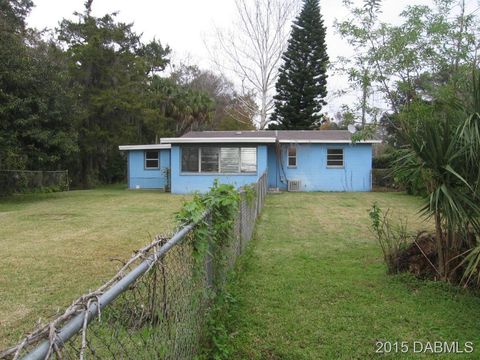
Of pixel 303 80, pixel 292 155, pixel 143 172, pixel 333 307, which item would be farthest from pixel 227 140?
pixel 303 80

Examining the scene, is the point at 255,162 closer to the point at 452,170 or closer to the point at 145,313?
the point at 452,170

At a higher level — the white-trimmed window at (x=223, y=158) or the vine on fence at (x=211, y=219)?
the white-trimmed window at (x=223, y=158)

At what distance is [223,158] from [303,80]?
59.2 ft

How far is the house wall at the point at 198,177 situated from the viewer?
19766mm

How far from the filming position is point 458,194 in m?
4.48

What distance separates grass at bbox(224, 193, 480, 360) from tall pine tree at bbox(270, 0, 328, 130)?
28.7 m

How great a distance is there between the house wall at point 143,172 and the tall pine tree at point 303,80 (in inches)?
565

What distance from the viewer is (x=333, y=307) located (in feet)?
15.0

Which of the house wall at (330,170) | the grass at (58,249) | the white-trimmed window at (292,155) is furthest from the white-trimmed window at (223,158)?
the grass at (58,249)

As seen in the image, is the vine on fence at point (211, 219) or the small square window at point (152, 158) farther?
the small square window at point (152, 158)

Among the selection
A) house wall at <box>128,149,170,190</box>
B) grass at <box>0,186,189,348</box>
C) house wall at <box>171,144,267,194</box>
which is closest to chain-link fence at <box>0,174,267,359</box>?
grass at <box>0,186,189,348</box>

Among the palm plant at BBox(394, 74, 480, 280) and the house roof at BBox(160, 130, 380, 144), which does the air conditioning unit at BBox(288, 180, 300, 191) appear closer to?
the house roof at BBox(160, 130, 380, 144)

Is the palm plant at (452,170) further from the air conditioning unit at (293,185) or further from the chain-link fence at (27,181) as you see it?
the chain-link fence at (27,181)

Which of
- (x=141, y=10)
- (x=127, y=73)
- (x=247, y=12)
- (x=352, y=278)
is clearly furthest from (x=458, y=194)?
(x=141, y=10)
